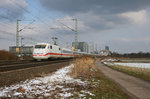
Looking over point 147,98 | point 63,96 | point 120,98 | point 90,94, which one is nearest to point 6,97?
point 63,96

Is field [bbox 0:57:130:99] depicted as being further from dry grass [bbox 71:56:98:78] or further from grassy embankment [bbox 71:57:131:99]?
dry grass [bbox 71:56:98:78]

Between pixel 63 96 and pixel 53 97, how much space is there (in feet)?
1.11

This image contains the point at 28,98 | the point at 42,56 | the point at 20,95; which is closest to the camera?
the point at 28,98

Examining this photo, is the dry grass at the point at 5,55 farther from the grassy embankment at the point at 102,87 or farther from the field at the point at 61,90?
the field at the point at 61,90

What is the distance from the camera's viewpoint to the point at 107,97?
5086 mm

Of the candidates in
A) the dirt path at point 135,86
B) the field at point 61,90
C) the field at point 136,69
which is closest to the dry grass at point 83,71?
the dirt path at point 135,86

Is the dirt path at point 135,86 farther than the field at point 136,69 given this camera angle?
No

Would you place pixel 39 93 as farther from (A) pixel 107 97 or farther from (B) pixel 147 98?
(B) pixel 147 98

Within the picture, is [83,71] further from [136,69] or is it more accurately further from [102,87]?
[136,69]

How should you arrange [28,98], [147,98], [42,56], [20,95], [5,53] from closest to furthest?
1. [28,98]
2. [20,95]
3. [147,98]
4. [42,56]
5. [5,53]

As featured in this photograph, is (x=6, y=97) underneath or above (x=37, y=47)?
underneath

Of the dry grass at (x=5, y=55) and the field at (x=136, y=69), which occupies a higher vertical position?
the dry grass at (x=5, y=55)

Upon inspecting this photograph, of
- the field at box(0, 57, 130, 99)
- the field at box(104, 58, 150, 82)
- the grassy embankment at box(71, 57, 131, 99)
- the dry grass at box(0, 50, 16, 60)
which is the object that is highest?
the dry grass at box(0, 50, 16, 60)

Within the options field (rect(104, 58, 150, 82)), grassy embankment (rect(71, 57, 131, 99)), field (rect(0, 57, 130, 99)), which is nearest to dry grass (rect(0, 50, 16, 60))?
field (rect(104, 58, 150, 82))
